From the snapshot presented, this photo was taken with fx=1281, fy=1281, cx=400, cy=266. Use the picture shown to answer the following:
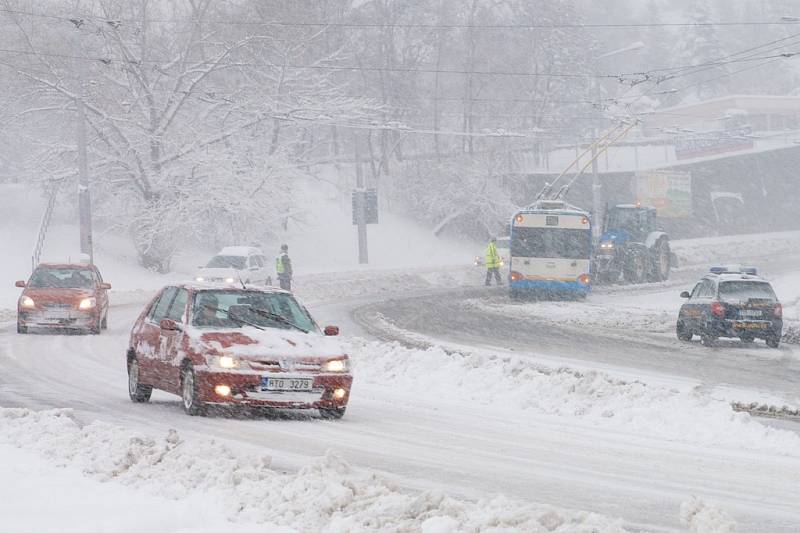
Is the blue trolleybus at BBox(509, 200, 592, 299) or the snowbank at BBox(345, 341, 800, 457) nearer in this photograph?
the snowbank at BBox(345, 341, 800, 457)

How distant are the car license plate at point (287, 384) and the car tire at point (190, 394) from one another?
0.76 metres

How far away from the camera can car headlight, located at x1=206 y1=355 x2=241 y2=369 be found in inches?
520

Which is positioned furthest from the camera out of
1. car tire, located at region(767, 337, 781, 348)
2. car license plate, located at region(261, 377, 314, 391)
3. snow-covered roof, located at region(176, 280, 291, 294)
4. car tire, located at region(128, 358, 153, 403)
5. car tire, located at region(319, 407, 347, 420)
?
car tire, located at region(767, 337, 781, 348)

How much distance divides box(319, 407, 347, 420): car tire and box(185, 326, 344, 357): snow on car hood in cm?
60

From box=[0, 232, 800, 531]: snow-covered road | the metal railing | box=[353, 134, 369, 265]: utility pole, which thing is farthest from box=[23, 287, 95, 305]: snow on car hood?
box=[353, 134, 369, 265]: utility pole

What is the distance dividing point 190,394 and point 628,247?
38.5 metres

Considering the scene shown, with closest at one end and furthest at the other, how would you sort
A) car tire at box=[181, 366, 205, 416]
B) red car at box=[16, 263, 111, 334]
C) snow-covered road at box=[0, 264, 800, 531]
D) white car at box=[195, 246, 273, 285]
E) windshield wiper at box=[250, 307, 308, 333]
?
snow-covered road at box=[0, 264, 800, 531] → car tire at box=[181, 366, 205, 416] → windshield wiper at box=[250, 307, 308, 333] → red car at box=[16, 263, 111, 334] → white car at box=[195, 246, 273, 285]

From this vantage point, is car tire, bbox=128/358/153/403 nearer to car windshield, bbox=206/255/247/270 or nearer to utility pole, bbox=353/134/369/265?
car windshield, bbox=206/255/247/270

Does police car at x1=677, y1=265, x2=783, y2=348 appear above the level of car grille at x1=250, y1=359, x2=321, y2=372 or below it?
below

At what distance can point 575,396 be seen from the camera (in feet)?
50.3

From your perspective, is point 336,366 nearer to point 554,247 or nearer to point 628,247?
point 554,247

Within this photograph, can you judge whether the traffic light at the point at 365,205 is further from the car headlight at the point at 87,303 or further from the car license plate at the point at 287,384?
the car license plate at the point at 287,384

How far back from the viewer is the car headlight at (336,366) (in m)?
13.5

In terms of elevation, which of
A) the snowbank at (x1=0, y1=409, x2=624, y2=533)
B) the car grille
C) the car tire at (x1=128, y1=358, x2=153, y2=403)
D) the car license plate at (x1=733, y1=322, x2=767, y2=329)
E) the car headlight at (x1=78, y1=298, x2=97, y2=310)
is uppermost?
the car grille
